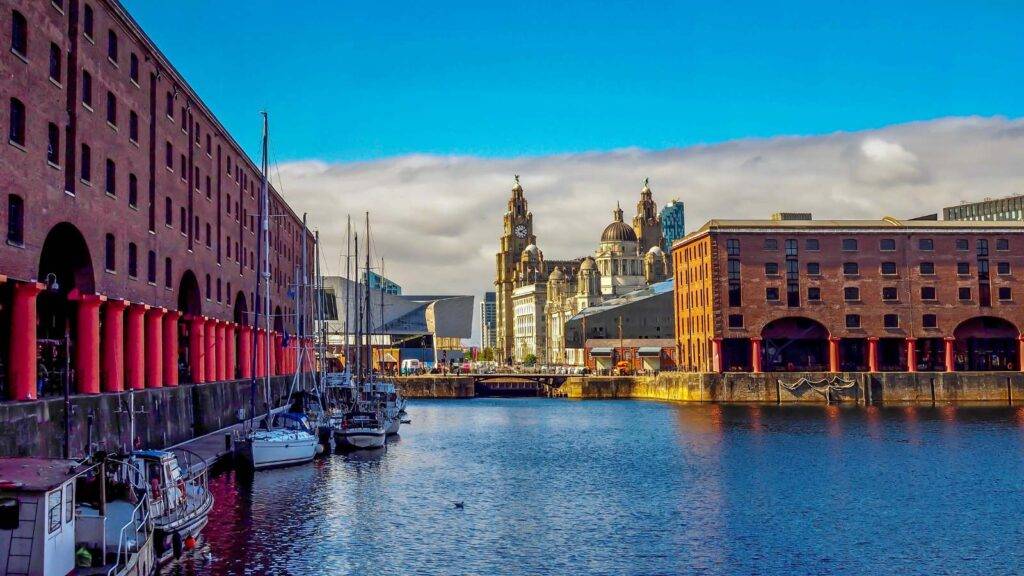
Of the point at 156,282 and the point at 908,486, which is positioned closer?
the point at 908,486

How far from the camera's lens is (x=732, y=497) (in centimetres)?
5166

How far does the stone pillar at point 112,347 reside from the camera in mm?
50750

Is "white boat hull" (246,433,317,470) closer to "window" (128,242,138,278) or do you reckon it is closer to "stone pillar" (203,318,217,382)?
"window" (128,242,138,278)

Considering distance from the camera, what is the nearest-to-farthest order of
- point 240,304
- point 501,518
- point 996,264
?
point 501,518 → point 240,304 → point 996,264

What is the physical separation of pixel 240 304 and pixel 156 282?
32.7 m

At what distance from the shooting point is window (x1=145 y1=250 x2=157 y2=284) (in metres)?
59.7

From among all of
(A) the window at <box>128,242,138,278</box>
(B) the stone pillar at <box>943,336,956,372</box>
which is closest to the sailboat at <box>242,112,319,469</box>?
(A) the window at <box>128,242,138,278</box>

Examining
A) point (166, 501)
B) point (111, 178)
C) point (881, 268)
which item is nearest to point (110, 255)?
point (111, 178)

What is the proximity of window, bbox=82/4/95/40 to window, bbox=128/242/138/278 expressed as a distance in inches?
448

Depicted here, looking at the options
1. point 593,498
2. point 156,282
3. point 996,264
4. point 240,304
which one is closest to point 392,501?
point 593,498

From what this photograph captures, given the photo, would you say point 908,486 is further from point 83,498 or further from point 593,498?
point 83,498

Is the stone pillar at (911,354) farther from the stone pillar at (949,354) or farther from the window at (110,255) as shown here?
the window at (110,255)

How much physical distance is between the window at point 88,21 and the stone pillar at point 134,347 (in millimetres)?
13598

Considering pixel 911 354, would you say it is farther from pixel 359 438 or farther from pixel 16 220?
pixel 16 220
